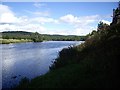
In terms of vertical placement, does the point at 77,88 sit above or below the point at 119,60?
below

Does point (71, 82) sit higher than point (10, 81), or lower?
higher

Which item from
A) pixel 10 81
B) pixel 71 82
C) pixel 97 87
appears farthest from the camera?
pixel 10 81

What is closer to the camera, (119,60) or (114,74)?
(114,74)

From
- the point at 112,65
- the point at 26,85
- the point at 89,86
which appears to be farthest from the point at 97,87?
the point at 26,85

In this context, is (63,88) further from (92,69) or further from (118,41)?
(118,41)

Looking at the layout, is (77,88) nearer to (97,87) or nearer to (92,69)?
(97,87)

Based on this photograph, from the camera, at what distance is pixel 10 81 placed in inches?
1028

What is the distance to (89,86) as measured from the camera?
41.3 ft

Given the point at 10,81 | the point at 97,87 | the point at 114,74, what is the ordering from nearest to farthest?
1. the point at 97,87
2. the point at 114,74
3. the point at 10,81

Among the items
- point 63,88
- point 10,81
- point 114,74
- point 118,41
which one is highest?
point 118,41

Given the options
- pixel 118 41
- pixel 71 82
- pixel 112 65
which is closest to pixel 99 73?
pixel 112 65

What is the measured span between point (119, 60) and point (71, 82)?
11.7 ft

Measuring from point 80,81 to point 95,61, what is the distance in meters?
3.91

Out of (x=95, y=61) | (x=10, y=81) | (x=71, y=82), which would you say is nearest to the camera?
(x=71, y=82)
